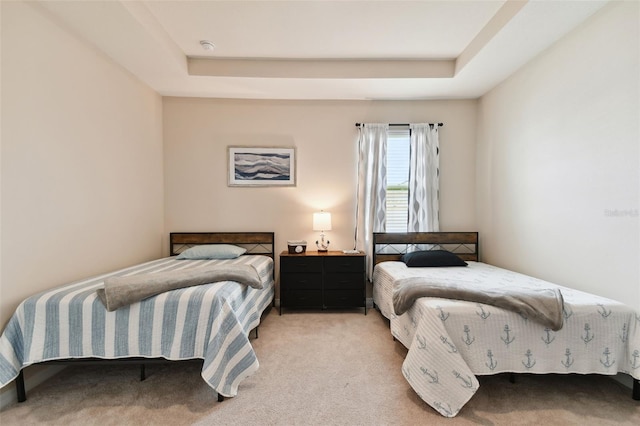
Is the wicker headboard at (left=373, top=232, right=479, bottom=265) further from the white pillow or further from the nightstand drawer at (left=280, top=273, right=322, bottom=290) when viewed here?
the white pillow

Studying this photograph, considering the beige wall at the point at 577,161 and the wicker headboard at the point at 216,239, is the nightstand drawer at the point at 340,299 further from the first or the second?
the beige wall at the point at 577,161

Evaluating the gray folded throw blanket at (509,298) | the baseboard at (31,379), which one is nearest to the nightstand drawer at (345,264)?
the gray folded throw blanket at (509,298)

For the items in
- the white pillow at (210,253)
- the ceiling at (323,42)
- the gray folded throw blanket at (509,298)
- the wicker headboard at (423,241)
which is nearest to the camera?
the gray folded throw blanket at (509,298)

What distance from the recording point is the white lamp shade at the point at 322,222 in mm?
3615

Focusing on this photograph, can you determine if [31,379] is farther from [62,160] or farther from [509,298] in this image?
[509,298]

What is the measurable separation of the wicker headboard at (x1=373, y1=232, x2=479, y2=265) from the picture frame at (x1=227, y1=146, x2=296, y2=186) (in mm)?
1427

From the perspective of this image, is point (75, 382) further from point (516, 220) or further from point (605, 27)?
point (605, 27)

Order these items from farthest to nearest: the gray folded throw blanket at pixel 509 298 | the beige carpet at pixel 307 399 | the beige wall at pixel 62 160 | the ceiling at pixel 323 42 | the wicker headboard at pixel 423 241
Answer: the wicker headboard at pixel 423 241 < the ceiling at pixel 323 42 < the beige wall at pixel 62 160 < the gray folded throw blanket at pixel 509 298 < the beige carpet at pixel 307 399

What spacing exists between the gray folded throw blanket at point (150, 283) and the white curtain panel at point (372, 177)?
193 centimetres

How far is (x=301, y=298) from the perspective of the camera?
3469mm

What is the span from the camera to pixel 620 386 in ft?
6.53

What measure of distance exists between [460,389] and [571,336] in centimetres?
83

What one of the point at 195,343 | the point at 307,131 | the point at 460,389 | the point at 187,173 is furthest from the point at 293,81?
the point at 460,389

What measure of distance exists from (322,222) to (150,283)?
2.07 meters
